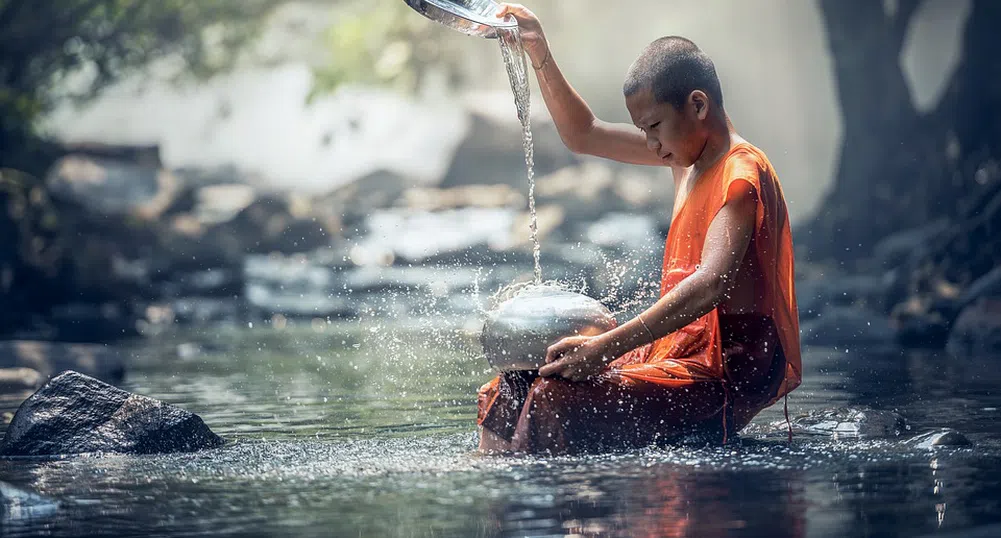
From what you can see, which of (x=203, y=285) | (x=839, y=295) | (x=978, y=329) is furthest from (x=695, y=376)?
(x=203, y=285)

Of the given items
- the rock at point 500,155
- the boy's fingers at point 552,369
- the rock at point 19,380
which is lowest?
the boy's fingers at point 552,369

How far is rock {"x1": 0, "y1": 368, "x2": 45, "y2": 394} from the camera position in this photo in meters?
8.97

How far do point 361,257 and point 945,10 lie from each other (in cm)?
1014

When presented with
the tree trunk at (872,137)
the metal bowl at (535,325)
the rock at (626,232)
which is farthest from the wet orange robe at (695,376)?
the tree trunk at (872,137)

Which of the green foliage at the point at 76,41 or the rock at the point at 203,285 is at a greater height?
the green foliage at the point at 76,41

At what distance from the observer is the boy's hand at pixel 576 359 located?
4625 mm

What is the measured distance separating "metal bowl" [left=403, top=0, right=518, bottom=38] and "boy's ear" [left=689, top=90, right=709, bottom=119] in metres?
0.84

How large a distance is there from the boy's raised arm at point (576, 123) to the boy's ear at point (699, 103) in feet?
1.79

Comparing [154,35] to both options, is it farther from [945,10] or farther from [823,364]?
[823,364]

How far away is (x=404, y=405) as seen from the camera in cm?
745

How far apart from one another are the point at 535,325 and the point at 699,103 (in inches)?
38.9

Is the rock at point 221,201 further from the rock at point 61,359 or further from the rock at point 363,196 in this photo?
the rock at point 61,359

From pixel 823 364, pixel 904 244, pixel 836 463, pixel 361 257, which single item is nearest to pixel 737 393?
pixel 836 463

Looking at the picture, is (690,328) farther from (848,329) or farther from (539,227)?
(539,227)
